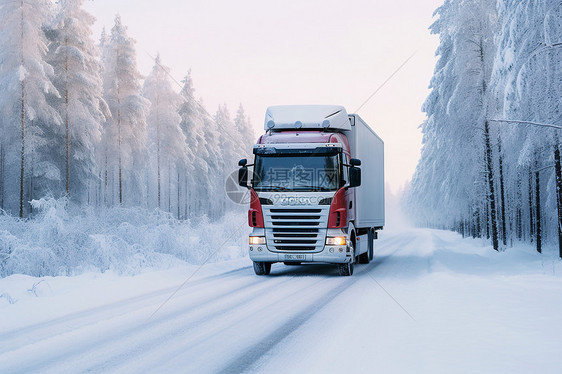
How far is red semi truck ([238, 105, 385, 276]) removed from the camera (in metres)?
12.6

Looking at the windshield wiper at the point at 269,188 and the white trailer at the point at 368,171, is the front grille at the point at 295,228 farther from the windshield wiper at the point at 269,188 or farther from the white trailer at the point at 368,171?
the white trailer at the point at 368,171

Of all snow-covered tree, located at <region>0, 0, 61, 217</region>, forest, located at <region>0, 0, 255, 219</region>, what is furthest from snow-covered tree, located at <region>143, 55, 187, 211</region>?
snow-covered tree, located at <region>0, 0, 61, 217</region>

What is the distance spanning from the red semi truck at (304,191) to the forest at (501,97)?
5641mm

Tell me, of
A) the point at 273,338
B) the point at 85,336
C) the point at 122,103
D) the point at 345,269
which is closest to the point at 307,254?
the point at 345,269

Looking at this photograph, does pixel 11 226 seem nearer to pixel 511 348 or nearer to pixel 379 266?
pixel 379 266

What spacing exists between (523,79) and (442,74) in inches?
503

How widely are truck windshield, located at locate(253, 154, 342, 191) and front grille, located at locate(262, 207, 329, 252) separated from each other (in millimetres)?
590

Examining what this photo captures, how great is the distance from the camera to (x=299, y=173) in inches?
510

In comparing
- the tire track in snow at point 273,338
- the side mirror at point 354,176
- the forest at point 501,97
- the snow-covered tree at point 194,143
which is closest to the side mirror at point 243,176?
the side mirror at point 354,176

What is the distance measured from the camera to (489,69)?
931 inches

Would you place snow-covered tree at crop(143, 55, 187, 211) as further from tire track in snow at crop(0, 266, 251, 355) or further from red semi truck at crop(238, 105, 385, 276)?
tire track in snow at crop(0, 266, 251, 355)

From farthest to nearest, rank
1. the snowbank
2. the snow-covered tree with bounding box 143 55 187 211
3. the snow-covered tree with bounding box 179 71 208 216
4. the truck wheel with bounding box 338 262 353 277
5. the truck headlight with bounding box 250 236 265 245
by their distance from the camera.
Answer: the snow-covered tree with bounding box 179 71 208 216
the snow-covered tree with bounding box 143 55 187 211
the truck wheel with bounding box 338 262 353 277
the truck headlight with bounding box 250 236 265 245
the snowbank

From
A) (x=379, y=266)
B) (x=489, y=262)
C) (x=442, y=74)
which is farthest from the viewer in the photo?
(x=442, y=74)

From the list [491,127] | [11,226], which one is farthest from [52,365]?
[491,127]
